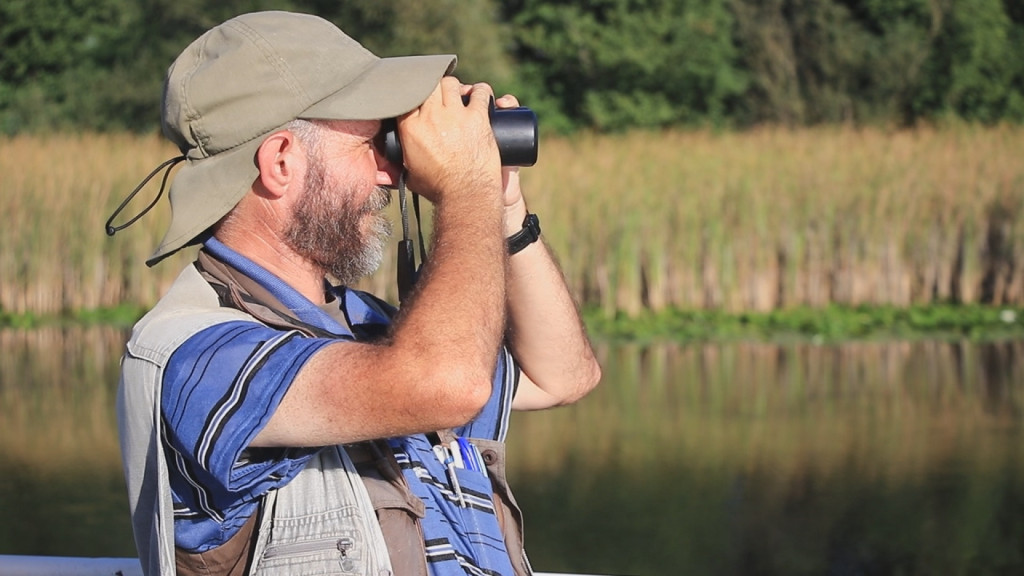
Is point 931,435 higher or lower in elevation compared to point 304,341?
lower

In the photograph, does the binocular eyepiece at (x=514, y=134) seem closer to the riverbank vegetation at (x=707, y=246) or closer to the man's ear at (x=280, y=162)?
the man's ear at (x=280, y=162)

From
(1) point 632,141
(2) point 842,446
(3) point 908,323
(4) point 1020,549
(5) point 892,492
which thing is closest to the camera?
(4) point 1020,549

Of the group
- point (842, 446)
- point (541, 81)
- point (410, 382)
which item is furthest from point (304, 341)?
point (541, 81)

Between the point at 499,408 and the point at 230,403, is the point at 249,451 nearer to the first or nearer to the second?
the point at 230,403

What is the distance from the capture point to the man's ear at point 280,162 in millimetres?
1435

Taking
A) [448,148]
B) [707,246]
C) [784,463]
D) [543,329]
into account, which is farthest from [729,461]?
[448,148]

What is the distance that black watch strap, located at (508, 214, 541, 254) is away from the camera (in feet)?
5.73

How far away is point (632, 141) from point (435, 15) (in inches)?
244

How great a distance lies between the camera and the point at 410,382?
1250 millimetres

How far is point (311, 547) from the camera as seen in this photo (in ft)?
4.32

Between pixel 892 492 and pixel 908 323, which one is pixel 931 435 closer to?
pixel 892 492

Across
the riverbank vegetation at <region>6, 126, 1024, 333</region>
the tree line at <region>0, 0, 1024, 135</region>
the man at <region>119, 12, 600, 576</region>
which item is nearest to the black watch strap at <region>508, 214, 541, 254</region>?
the man at <region>119, 12, 600, 576</region>

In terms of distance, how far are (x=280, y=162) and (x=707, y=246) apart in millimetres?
6991

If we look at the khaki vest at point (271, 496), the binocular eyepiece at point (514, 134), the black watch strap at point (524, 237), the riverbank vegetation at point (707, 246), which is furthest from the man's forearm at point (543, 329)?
the riverbank vegetation at point (707, 246)
